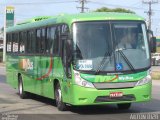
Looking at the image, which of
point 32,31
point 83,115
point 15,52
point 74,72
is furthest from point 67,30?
point 15,52

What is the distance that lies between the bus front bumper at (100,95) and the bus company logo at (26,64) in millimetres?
5184

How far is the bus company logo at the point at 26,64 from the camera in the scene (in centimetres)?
1928

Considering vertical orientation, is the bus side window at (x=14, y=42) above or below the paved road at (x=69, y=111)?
above

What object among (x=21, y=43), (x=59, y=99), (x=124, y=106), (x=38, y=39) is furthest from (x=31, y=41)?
(x=124, y=106)

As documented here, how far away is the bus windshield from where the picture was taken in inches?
563

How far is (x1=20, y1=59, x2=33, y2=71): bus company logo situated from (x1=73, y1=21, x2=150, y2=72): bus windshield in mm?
5001

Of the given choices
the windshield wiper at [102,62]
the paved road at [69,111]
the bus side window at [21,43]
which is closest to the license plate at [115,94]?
the paved road at [69,111]

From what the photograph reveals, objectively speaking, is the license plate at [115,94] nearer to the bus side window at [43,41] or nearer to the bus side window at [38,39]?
the bus side window at [43,41]

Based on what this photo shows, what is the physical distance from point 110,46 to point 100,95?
4.60 feet

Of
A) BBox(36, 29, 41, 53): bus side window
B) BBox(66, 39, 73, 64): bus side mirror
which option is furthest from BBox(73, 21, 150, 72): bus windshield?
BBox(36, 29, 41, 53): bus side window

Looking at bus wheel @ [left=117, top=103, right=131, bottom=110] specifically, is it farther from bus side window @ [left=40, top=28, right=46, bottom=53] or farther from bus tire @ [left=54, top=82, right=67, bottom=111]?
bus side window @ [left=40, top=28, right=46, bottom=53]

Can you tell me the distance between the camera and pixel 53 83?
16.3m

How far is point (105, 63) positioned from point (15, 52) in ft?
27.2

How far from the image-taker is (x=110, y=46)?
14492 mm
